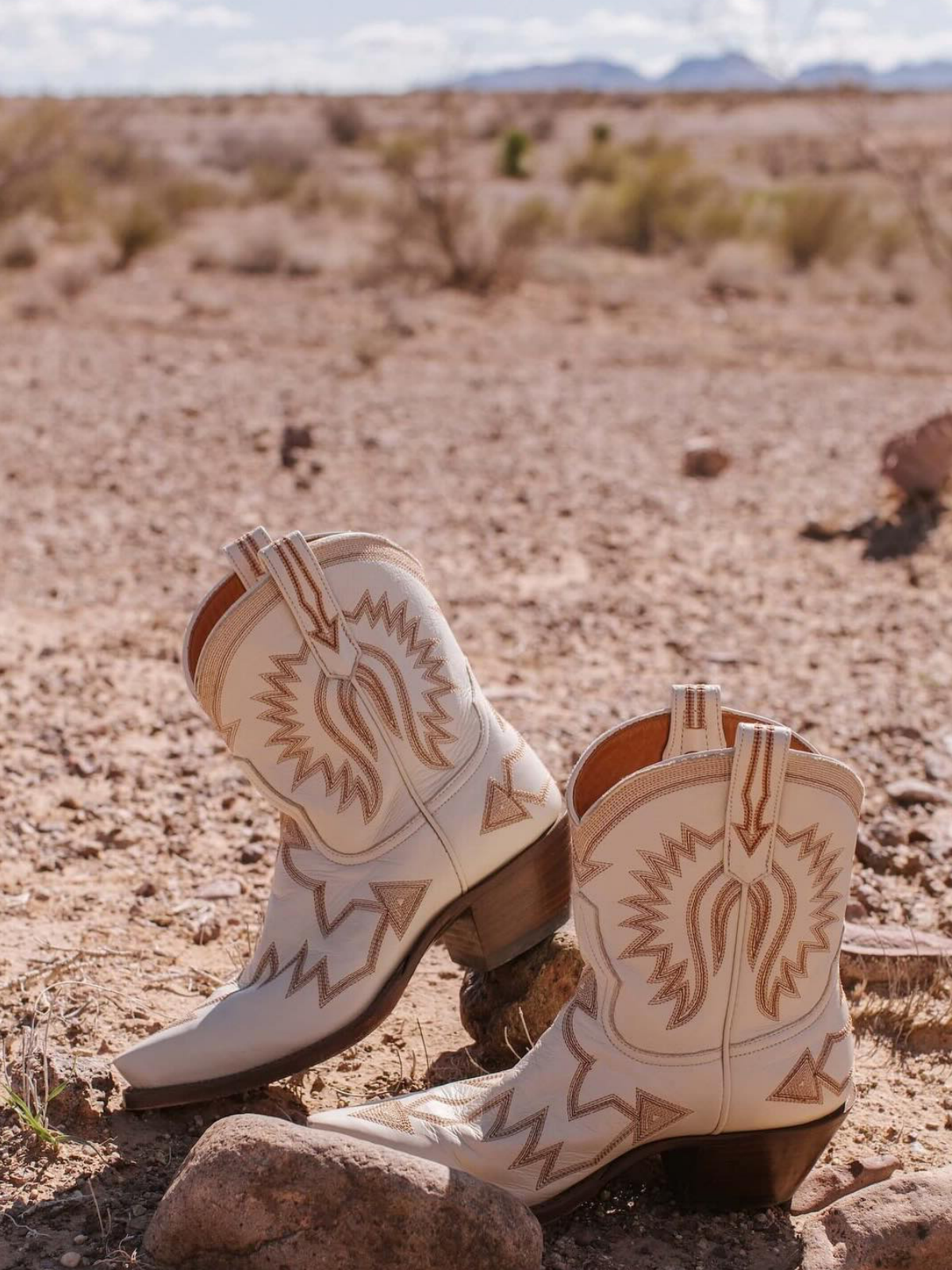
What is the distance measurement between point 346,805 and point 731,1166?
728mm

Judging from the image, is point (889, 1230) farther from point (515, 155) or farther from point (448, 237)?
point (515, 155)

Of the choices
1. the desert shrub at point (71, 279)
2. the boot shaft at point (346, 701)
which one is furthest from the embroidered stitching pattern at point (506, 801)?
the desert shrub at point (71, 279)

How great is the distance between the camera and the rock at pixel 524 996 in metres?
2.21

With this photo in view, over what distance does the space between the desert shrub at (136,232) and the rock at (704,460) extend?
8.88 m

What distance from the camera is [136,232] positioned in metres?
14.2

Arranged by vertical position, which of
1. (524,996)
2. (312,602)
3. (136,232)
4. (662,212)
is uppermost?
(662,212)

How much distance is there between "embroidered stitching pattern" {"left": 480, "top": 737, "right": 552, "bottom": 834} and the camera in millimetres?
2186

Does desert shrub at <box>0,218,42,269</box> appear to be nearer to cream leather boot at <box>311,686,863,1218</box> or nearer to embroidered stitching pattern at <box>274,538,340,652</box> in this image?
embroidered stitching pattern at <box>274,538,340,652</box>

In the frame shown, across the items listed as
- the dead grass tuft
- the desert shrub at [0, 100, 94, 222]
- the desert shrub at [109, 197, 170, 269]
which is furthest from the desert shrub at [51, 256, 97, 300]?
the desert shrub at [0, 100, 94, 222]

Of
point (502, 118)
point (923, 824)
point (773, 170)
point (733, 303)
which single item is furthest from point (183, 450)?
point (502, 118)

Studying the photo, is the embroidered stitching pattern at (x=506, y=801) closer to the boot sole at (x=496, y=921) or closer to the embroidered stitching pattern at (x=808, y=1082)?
the boot sole at (x=496, y=921)

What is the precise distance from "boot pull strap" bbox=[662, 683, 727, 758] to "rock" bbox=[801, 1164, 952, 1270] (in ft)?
1.95

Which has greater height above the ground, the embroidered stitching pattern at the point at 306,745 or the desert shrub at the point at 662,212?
the desert shrub at the point at 662,212

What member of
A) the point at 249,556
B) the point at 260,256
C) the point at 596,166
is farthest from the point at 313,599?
the point at 596,166
